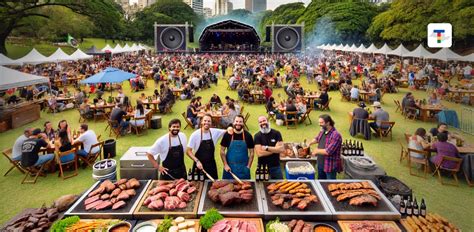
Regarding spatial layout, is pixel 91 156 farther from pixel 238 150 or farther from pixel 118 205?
pixel 238 150

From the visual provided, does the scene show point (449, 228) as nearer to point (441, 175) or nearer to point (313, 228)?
point (313, 228)

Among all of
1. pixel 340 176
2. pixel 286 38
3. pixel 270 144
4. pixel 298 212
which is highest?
pixel 286 38

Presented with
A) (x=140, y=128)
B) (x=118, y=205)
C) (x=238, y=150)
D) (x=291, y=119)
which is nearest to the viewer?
(x=118, y=205)

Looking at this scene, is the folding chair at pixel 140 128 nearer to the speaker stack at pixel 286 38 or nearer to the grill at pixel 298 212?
the grill at pixel 298 212

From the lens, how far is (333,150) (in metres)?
5.16

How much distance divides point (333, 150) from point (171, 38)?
46346 millimetres

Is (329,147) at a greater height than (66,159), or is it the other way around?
(329,147)

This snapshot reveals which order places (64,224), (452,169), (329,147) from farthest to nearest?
(452,169) < (329,147) < (64,224)

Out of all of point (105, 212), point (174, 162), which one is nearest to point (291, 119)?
point (174, 162)

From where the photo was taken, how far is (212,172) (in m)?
5.19

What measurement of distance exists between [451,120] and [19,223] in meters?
12.7

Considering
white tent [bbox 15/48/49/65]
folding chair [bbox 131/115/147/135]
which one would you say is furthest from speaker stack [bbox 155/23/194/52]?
folding chair [bbox 131/115/147/135]

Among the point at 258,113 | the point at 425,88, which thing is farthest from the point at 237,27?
the point at 258,113

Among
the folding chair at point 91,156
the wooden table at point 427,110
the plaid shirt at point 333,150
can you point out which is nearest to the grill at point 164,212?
the plaid shirt at point 333,150
